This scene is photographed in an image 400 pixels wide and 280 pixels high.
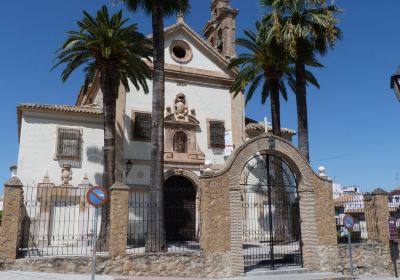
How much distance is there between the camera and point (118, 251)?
12531 millimetres

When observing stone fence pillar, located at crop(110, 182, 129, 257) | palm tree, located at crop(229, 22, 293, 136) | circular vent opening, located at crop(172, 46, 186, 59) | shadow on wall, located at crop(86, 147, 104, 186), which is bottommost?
stone fence pillar, located at crop(110, 182, 129, 257)

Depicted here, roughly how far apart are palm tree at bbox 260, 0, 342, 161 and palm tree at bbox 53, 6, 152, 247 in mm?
6392

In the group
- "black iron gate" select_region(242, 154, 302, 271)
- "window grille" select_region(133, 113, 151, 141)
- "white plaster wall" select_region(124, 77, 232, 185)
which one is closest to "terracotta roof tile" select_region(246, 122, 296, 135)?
"white plaster wall" select_region(124, 77, 232, 185)

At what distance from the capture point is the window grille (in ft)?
72.3

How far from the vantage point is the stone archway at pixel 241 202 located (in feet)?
43.9

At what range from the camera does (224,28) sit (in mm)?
27781

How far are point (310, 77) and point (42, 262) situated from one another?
50.7 feet

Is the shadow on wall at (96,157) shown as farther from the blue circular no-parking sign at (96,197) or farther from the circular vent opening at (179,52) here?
the blue circular no-parking sign at (96,197)

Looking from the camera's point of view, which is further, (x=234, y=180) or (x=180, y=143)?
(x=180, y=143)

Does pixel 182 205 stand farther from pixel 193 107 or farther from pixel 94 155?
pixel 193 107

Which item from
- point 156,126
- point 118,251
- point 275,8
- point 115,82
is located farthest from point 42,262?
point 275,8

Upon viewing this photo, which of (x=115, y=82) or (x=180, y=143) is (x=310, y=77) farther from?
(x=115, y=82)

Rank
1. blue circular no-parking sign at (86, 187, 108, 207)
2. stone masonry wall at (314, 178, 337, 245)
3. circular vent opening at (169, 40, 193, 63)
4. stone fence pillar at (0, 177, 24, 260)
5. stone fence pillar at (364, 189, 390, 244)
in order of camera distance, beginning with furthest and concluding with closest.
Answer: circular vent opening at (169, 40, 193, 63) < stone fence pillar at (364, 189, 390, 244) < stone masonry wall at (314, 178, 337, 245) < stone fence pillar at (0, 177, 24, 260) < blue circular no-parking sign at (86, 187, 108, 207)

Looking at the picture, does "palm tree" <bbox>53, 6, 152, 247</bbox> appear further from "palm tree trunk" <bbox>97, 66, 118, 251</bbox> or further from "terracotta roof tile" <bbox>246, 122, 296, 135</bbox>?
"terracotta roof tile" <bbox>246, 122, 296, 135</bbox>
